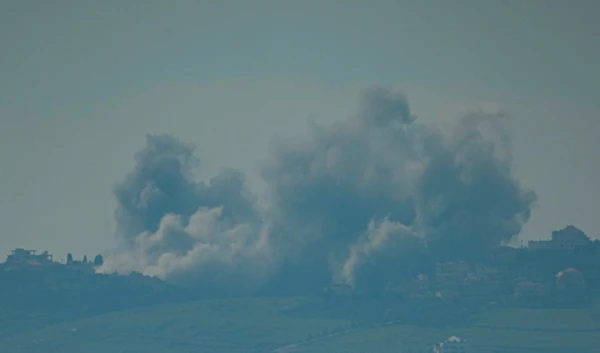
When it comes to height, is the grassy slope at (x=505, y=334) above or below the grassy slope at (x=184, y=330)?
below

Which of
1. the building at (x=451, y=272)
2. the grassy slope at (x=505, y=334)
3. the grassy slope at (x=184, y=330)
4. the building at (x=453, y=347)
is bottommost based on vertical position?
the building at (x=453, y=347)

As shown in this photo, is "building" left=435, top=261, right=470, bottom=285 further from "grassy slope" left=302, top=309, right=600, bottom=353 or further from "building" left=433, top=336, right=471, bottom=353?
"building" left=433, top=336, right=471, bottom=353

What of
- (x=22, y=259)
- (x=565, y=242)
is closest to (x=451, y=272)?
(x=565, y=242)

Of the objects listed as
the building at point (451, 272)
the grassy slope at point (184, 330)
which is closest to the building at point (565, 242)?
the building at point (451, 272)

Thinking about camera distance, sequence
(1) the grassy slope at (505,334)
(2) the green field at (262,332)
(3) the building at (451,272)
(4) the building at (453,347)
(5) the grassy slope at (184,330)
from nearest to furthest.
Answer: (4) the building at (453,347) < (1) the grassy slope at (505,334) < (2) the green field at (262,332) < (5) the grassy slope at (184,330) < (3) the building at (451,272)

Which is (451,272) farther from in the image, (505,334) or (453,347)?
(453,347)

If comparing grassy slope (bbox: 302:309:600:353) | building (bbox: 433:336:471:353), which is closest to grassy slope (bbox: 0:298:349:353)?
grassy slope (bbox: 302:309:600:353)

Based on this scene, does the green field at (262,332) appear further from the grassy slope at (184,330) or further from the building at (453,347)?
the building at (453,347)
